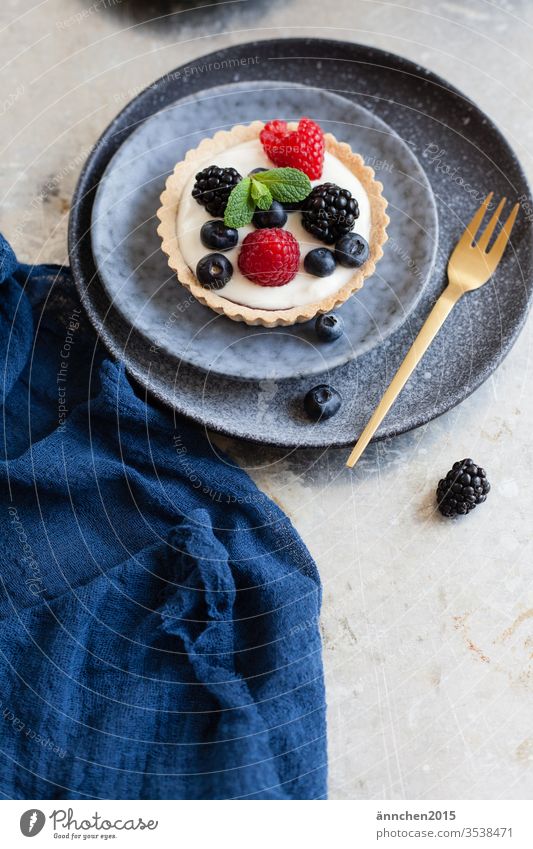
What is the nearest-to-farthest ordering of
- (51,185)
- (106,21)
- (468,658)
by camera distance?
(468,658) → (51,185) → (106,21)

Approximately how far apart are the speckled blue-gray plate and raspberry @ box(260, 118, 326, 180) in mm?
290

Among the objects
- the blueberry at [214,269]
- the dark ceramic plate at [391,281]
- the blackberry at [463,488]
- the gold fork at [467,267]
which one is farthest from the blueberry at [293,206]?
the blackberry at [463,488]

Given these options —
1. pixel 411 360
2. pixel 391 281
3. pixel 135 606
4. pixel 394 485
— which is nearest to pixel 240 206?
pixel 391 281

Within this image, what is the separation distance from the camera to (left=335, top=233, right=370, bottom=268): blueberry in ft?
8.02

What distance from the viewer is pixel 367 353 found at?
8.52 feet

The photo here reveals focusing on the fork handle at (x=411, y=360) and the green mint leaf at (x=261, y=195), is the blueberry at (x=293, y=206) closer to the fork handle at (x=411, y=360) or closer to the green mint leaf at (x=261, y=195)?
the green mint leaf at (x=261, y=195)

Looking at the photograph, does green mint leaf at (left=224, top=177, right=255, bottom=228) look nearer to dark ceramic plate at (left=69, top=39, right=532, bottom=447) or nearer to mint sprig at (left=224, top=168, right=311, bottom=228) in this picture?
mint sprig at (left=224, top=168, right=311, bottom=228)

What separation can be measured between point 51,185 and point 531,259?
5.39ft

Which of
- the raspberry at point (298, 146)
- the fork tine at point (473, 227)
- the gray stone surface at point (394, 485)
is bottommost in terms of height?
the gray stone surface at point (394, 485)

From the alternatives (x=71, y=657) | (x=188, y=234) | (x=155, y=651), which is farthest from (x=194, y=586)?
(x=188, y=234)

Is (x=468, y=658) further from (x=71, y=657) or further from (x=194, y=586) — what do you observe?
(x=71, y=657)

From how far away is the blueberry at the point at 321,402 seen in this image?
2434 mm

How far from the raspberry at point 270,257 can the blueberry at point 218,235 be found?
0.04 metres

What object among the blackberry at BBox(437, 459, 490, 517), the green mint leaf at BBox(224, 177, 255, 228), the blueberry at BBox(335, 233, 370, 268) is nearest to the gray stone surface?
the blackberry at BBox(437, 459, 490, 517)
